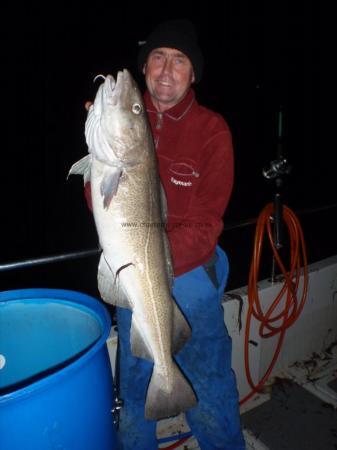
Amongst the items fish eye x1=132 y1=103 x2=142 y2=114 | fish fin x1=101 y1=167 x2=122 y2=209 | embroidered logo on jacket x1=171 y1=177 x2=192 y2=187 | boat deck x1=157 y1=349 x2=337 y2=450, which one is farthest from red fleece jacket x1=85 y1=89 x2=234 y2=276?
boat deck x1=157 y1=349 x2=337 y2=450

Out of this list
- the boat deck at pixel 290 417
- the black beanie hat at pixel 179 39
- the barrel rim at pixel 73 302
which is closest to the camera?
the barrel rim at pixel 73 302

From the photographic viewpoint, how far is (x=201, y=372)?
232 centimetres

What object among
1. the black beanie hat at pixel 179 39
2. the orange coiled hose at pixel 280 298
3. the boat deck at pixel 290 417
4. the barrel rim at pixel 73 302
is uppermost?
the black beanie hat at pixel 179 39

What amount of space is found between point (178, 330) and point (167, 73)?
60.6 inches

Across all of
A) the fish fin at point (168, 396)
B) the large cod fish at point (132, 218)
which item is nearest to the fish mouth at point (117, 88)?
→ the large cod fish at point (132, 218)

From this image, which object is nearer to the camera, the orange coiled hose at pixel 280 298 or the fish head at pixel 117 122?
the fish head at pixel 117 122

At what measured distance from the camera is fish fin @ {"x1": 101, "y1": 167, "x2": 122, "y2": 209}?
166 centimetres

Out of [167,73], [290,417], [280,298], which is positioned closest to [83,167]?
[167,73]

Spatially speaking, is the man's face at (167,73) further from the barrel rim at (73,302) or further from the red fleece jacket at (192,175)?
the barrel rim at (73,302)

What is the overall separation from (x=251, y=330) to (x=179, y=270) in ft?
4.70

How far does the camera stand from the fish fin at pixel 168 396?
1.95m

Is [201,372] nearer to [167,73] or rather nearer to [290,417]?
[290,417]

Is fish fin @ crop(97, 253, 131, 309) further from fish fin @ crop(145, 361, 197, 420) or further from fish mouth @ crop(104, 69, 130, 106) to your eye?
fish mouth @ crop(104, 69, 130, 106)

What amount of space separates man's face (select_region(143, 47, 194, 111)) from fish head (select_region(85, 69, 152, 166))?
19.2 inches
